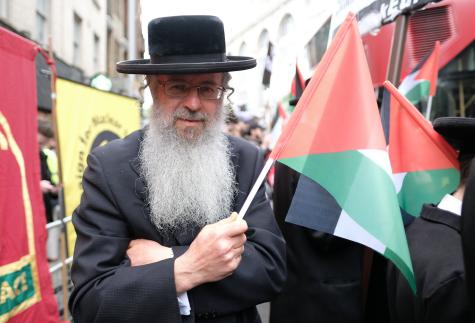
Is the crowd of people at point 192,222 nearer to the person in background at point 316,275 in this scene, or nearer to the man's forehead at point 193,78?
the man's forehead at point 193,78

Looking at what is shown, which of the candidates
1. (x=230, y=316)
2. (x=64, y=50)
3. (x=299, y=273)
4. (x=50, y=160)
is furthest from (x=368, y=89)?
(x=64, y=50)

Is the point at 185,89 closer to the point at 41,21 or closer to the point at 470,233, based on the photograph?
the point at 470,233

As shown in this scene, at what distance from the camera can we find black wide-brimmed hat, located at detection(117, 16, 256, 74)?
1.86m

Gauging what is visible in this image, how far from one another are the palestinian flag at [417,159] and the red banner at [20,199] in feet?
6.30

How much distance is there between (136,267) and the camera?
5.47ft

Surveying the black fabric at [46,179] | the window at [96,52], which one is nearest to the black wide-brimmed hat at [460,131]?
the black fabric at [46,179]

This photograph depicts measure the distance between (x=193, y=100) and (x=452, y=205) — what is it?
41.9 inches

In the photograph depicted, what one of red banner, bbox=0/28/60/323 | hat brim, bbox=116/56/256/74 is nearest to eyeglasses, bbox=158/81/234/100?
hat brim, bbox=116/56/256/74

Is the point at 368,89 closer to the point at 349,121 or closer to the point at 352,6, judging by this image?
the point at 349,121

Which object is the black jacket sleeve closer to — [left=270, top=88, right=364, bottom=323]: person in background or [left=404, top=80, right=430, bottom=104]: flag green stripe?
[left=270, top=88, right=364, bottom=323]: person in background

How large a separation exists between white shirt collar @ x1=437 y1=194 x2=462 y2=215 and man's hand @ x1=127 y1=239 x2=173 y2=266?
3.44ft

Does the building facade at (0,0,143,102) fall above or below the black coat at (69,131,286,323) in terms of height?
above

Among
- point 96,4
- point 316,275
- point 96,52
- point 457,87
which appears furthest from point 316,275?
point 96,52

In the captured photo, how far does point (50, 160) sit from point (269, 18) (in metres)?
17.3
